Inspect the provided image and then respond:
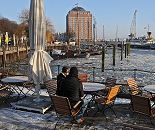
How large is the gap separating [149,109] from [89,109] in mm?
2182

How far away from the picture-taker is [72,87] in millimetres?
7625

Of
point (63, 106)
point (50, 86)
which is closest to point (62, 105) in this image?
point (63, 106)

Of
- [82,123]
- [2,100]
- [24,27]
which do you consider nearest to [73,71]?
[82,123]

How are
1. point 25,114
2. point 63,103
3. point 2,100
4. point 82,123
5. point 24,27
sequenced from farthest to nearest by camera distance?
point 24,27, point 2,100, point 25,114, point 82,123, point 63,103

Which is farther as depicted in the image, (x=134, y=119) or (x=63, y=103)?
(x=134, y=119)

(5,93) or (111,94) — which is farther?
(5,93)

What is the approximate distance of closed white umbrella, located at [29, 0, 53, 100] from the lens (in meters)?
8.60

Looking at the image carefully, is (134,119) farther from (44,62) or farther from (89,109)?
(44,62)

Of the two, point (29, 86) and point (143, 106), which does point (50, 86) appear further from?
point (143, 106)

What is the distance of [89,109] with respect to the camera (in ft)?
29.7

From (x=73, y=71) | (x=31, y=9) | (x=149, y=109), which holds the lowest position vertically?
(x=149, y=109)

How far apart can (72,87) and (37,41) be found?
187 cm

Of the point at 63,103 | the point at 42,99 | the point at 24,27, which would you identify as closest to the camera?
the point at 63,103

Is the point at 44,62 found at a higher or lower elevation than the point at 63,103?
higher
